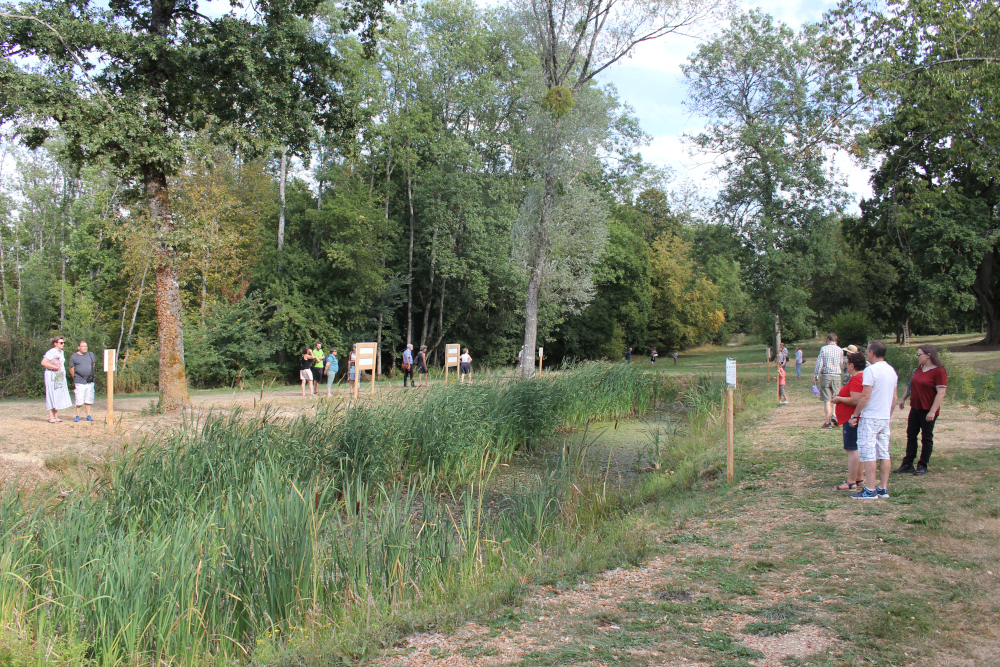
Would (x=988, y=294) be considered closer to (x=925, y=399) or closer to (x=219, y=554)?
(x=925, y=399)

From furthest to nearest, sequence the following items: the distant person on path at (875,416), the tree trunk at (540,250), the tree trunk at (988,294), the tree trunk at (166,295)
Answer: the tree trunk at (988,294) < the tree trunk at (540,250) < the tree trunk at (166,295) < the distant person on path at (875,416)

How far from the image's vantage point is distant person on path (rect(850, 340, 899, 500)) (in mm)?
6988

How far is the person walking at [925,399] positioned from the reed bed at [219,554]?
4258 millimetres

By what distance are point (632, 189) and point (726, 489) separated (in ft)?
138

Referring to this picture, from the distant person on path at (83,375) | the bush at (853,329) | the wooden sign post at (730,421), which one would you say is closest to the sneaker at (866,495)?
the wooden sign post at (730,421)

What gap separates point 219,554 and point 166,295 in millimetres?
10590

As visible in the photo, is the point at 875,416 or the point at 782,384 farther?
the point at 782,384

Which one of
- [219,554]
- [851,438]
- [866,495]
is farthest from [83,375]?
[866,495]

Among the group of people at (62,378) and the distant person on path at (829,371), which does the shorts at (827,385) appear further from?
the group of people at (62,378)

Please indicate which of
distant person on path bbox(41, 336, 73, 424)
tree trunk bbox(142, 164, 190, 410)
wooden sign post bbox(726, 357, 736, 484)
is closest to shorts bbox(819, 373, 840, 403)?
wooden sign post bbox(726, 357, 736, 484)

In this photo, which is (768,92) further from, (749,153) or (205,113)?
(205,113)

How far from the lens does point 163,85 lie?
1385cm

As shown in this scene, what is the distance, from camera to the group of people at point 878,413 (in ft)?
23.0

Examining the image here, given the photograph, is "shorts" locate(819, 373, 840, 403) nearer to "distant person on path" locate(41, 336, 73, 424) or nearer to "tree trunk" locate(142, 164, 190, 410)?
"tree trunk" locate(142, 164, 190, 410)
